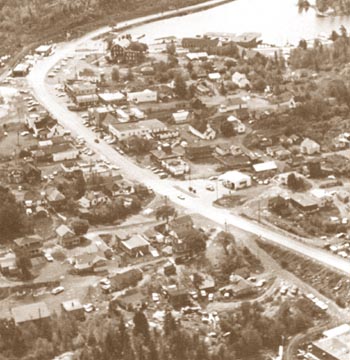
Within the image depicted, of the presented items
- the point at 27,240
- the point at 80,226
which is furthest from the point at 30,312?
the point at 80,226

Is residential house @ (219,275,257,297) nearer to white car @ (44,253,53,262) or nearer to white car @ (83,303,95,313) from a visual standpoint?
white car @ (83,303,95,313)

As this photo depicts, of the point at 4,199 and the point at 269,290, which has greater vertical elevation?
the point at 4,199

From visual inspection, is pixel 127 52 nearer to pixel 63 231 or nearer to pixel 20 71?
pixel 20 71

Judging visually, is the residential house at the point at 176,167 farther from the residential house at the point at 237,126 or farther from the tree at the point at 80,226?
the tree at the point at 80,226

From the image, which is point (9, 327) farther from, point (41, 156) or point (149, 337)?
point (41, 156)

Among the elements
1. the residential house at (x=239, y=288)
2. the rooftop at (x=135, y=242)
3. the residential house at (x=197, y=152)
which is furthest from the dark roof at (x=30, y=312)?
the residential house at (x=197, y=152)

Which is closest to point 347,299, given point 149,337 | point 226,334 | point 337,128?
point 226,334
